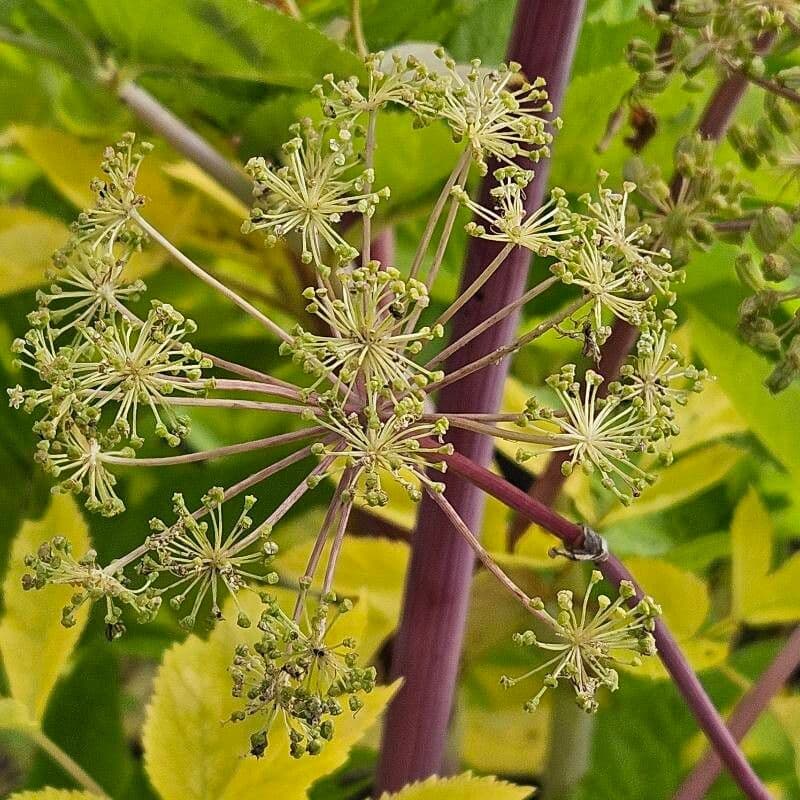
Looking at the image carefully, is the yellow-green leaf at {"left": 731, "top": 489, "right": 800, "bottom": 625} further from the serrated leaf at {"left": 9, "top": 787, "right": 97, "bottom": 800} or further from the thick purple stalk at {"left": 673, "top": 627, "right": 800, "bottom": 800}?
the serrated leaf at {"left": 9, "top": 787, "right": 97, "bottom": 800}

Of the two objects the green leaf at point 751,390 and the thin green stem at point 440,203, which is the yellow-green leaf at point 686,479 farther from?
the thin green stem at point 440,203

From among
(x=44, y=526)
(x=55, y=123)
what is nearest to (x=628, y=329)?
(x=44, y=526)

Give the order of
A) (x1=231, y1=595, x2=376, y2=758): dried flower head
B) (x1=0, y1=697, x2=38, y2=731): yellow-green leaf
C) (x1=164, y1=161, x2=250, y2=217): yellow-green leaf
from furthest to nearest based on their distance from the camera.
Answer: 1. (x1=164, y1=161, x2=250, y2=217): yellow-green leaf
2. (x1=0, y1=697, x2=38, y2=731): yellow-green leaf
3. (x1=231, y1=595, x2=376, y2=758): dried flower head

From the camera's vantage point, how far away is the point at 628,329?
31cm

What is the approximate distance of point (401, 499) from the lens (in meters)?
0.40

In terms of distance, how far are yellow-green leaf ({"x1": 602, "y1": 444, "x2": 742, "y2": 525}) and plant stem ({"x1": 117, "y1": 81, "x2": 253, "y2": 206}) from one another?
203 millimetres

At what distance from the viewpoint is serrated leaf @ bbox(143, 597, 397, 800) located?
12.4 inches

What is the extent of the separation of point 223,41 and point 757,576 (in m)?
0.31

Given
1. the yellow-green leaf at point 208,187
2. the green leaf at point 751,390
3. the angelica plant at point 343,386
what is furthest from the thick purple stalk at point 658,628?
the yellow-green leaf at point 208,187

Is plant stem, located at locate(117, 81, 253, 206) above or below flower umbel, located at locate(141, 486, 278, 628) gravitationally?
above

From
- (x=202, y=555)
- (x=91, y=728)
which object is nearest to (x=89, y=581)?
(x=202, y=555)

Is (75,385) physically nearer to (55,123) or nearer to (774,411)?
(774,411)

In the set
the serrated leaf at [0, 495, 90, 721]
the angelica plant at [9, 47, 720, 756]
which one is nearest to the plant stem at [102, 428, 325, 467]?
the angelica plant at [9, 47, 720, 756]

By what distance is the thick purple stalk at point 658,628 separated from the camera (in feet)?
0.84
